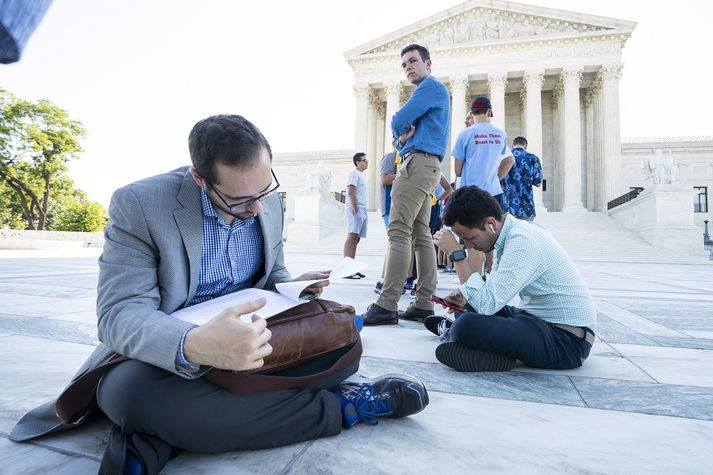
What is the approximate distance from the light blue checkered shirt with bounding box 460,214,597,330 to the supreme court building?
939 inches

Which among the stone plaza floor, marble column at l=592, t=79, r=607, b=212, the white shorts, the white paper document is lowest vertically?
the stone plaza floor

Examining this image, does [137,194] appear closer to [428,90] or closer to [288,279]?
[288,279]

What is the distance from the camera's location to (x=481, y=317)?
87.0 inches

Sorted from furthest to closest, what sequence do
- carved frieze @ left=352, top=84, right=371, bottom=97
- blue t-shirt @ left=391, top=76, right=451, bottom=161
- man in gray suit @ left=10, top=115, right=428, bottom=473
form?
carved frieze @ left=352, top=84, right=371, bottom=97 < blue t-shirt @ left=391, top=76, right=451, bottom=161 < man in gray suit @ left=10, top=115, right=428, bottom=473

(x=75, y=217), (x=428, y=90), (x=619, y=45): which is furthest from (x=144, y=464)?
(x=75, y=217)

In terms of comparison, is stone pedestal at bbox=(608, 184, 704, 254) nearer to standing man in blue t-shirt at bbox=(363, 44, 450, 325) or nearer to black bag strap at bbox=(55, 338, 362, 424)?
standing man in blue t-shirt at bbox=(363, 44, 450, 325)

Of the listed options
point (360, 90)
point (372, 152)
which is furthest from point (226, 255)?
point (360, 90)

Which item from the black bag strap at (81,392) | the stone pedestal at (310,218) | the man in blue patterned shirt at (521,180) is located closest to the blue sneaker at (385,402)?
the black bag strap at (81,392)

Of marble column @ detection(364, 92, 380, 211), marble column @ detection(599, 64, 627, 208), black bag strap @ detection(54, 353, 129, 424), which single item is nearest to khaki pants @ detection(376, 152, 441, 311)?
black bag strap @ detection(54, 353, 129, 424)

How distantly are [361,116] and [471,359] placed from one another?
2951 cm

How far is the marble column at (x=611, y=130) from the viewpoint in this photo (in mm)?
26062

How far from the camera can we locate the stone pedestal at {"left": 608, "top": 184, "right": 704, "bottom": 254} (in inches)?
656

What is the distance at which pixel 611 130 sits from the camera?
26359mm

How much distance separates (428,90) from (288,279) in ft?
7.37
